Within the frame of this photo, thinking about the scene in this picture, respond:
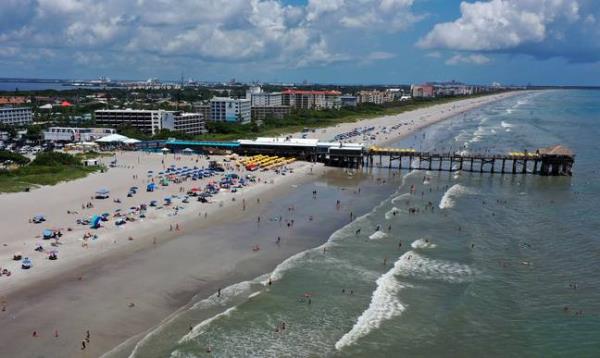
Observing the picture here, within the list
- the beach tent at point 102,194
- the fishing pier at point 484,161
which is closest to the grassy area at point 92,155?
the beach tent at point 102,194

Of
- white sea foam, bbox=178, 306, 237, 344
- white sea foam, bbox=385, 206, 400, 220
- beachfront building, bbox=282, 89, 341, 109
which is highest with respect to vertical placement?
beachfront building, bbox=282, 89, 341, 109

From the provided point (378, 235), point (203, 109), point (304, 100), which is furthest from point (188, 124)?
point (304, 100)

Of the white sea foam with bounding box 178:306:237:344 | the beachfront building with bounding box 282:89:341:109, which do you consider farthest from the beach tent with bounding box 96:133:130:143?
the beachfront building with bounding box 282:89:341:109

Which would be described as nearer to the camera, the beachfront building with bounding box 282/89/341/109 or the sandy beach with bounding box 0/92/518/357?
the sandy beach with bounding box 0/92/518/357

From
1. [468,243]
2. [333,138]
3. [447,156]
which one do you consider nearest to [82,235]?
[468,243]

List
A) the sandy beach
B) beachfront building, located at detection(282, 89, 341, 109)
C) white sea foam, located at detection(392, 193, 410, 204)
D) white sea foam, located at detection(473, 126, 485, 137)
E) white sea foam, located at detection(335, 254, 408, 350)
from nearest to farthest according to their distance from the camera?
1. white sea foam, located at detection(335, 254, 408, 350)
2. the sandy beach
3. white sea foam, located at detection(392, 193, 410, 204)
4. white sea foam, located at detection(473, 126, 485, 137)
5. beachfront building, located at detection(282, 89, 341, 109)

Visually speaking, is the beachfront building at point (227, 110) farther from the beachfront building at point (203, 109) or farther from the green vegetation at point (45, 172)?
the green vegetation at point (45, 172)

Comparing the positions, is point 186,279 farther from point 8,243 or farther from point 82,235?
point 8,243

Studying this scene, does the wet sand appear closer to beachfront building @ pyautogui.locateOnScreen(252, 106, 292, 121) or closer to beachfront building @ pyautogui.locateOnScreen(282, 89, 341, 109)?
beachfront building @ pyautogui.locateOnScreen(252, 106, 292, 121)
